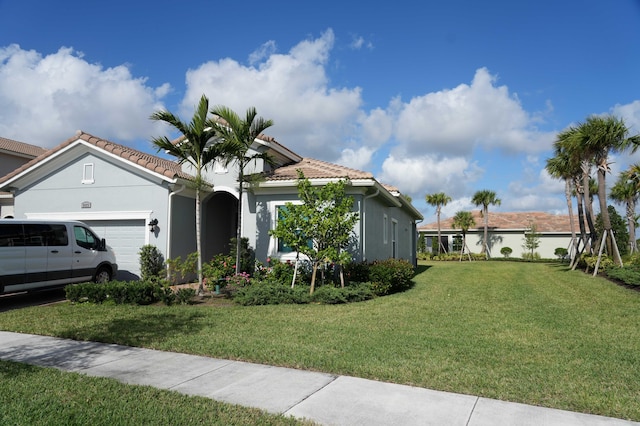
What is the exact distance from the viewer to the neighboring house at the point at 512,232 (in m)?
38.4

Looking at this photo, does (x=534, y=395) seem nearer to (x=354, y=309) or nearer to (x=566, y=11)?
(x=354, y=309)

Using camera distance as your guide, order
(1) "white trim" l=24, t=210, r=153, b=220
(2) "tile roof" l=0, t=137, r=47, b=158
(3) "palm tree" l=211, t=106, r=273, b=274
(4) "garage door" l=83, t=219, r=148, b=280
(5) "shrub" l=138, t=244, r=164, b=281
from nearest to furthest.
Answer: (3) "palm tree" l=211, t=106, r=273, b=274 → (5) "shrub" l=138, t=244, r=164, b=281 → (1) "white trim" l=24, t=210, r=153, b=220 → (4) "garage door" l=83, t=219, r=148, b=280 → (2) "tile roof" l=0, t=137, r=47, b=158

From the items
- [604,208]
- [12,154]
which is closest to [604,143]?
[604,208]

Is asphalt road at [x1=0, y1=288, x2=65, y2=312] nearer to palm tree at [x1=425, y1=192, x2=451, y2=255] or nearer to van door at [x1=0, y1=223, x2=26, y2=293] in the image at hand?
van door at [x1=0, y1=223, x2=26, y2=293]

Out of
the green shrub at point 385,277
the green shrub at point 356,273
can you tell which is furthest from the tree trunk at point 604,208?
the green shrub at point 356,273

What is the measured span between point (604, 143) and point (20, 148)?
29.1m

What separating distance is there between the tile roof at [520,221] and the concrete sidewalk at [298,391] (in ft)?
126

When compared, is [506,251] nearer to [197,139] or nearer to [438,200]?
[438,200]

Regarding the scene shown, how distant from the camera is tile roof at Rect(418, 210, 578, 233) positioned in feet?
129

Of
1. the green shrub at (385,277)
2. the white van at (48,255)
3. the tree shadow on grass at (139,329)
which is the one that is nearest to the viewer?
the tree shadow on grass at (139,329)

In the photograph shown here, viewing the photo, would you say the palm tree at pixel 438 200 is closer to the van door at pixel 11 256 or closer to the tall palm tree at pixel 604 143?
the tall palm tree at pixel 604 143

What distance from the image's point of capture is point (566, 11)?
404 inches

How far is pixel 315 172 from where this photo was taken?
1364 centimetres

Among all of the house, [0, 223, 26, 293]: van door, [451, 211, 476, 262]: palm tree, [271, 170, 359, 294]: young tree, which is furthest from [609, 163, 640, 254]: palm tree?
[0, 223, 26, 293]: van door
